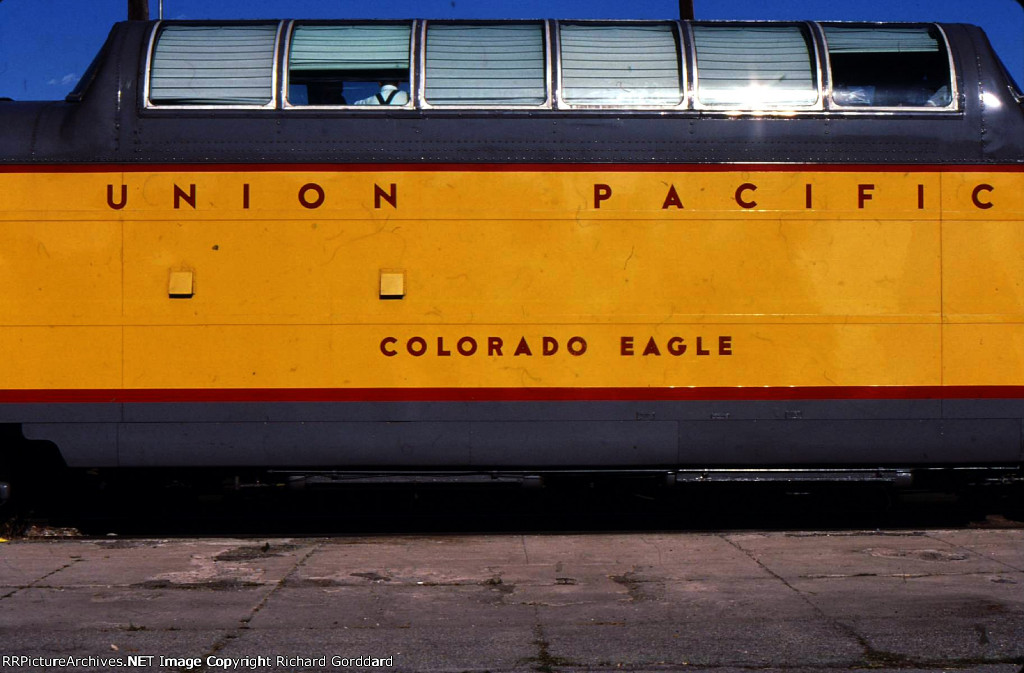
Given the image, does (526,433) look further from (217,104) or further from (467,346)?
(217,104)

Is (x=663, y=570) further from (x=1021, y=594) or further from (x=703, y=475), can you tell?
(x=1021, y=594)

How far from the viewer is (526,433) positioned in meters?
7.30

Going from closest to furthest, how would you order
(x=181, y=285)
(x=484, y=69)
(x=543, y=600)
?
(x=543, y=600) → (x=181, y=285) → (x=484, y=69)

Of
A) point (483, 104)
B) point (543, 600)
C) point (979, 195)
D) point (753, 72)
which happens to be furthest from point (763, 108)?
point (543, 600)

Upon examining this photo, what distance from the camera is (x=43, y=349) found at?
23.7ft

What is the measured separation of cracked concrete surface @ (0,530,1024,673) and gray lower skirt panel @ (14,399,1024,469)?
2.18ft

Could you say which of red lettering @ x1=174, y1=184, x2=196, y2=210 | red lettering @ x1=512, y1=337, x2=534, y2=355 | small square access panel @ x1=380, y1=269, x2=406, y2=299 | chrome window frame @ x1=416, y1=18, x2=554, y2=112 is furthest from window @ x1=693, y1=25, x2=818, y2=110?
red lettering @ x1=174, y1=184, x2=196, y2=210

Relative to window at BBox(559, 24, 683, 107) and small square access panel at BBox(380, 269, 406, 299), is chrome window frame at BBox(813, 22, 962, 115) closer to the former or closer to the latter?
window at BBox(559, 24, 683, 107)

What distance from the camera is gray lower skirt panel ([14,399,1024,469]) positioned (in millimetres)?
7246

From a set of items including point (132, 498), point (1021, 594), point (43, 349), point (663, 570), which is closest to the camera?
point (1021, 594)

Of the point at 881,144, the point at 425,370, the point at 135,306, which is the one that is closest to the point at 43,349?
the point at 135,306

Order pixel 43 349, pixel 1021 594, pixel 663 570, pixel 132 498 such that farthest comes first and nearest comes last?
pixel 132 498 < pixel 43 349 < pixel 663 570 < pixel 1021 594

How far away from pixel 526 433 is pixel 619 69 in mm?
2735

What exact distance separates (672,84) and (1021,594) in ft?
13.4
